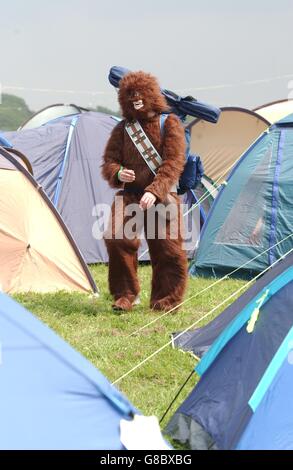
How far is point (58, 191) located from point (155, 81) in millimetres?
2657

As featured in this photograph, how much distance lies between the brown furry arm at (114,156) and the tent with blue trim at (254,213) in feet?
6.28

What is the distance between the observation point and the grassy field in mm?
4336

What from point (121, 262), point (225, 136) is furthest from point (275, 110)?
point (121, 262)

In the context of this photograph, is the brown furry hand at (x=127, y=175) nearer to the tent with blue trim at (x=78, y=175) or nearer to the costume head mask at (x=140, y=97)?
the costume head mask at (x=140, y=97)

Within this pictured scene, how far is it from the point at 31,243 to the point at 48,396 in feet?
13.4

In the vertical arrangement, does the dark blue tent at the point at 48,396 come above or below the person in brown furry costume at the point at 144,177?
above

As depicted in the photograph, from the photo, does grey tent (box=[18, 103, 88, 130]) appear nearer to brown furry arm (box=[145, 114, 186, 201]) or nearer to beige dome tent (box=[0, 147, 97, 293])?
beige dome tent (box=[0, 147, 97, 293])

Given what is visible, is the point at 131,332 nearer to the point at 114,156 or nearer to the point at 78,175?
the point at 114,156

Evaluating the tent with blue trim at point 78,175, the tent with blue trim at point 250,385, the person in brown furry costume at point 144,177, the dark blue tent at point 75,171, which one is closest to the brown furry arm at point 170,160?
the person in brown furry costume at point 144,177

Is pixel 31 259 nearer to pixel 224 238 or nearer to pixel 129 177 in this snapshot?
pixel 129 177

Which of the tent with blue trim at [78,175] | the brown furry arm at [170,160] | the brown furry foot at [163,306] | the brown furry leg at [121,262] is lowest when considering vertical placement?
the tent with blue trim at [78,175]

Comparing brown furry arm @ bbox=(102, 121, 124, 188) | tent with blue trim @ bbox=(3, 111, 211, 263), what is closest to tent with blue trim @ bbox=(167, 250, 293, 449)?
brown furry arm @ bbox=(102, 121, 124, 188)

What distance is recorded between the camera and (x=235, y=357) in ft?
11.4

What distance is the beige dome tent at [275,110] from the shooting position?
13469mm
